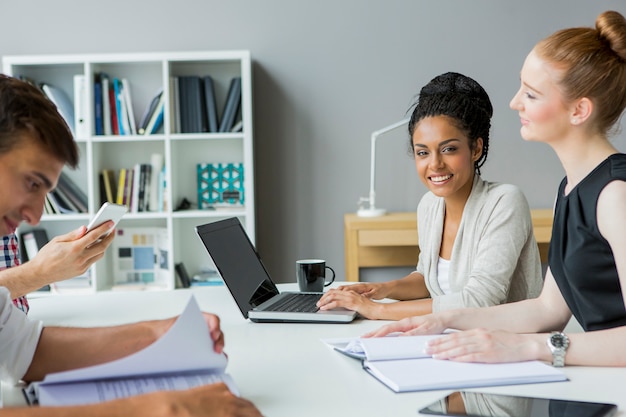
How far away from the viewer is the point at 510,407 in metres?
1.02

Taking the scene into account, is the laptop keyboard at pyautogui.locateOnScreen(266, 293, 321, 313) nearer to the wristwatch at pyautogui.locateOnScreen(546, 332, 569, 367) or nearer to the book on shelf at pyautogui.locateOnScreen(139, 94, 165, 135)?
the wristwatch at pyautogui.locateOnScreen(546, 332, 569, 367)

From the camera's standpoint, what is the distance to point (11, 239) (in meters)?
2.12

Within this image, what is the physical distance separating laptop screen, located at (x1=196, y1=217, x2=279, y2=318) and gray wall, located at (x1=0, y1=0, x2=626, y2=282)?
7.13 ft

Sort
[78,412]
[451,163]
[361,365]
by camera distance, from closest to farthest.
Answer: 1. [78,412]
2. [361,365]
3. [451,163]

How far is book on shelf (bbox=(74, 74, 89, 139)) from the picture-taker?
3.81 m

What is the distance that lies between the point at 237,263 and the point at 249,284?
0.21 ft

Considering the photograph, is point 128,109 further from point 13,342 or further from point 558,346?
point 558,346

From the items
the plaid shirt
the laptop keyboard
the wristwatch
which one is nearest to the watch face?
the wristwatch

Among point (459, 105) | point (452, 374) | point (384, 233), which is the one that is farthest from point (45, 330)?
point (384, 233)

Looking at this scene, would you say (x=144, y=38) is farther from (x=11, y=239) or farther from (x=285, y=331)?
(x=285, y=331)

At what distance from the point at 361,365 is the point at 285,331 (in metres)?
0.34

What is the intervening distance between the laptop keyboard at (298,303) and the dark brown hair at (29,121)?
0.76 m

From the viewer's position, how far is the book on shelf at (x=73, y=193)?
3863mm

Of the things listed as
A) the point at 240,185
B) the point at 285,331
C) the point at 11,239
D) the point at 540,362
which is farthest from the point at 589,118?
the point at 240,185
